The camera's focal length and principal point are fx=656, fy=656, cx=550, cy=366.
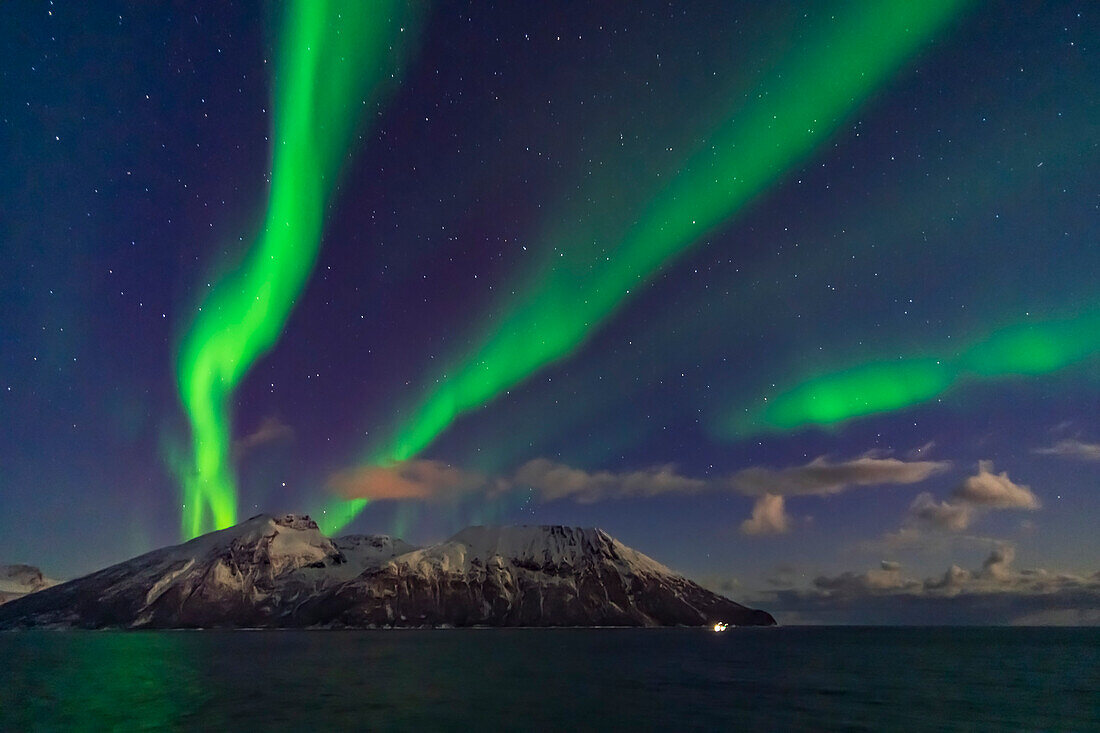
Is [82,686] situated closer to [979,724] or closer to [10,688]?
[10,688]

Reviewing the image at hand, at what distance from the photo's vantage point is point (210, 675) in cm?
11612

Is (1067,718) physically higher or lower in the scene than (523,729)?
lower

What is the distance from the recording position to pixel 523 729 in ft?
196

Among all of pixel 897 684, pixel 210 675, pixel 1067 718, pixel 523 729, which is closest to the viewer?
pixel 523 729

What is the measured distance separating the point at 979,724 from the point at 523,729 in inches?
1909

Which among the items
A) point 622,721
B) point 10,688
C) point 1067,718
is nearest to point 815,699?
point 1067,718

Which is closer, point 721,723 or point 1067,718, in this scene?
point 721,723

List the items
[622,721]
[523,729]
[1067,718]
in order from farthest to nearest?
[1067,718], [622,721], [523,729]

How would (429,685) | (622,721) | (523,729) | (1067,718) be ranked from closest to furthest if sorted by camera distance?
(523,729) < (622,721) < (1067,718) < (429,685)

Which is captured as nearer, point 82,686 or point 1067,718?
point 1067,718

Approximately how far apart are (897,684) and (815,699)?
32633mm

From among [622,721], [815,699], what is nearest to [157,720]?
[622,721]

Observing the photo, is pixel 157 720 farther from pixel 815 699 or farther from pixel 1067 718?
pixel 1067 718

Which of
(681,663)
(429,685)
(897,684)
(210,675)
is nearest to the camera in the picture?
(429,685)
